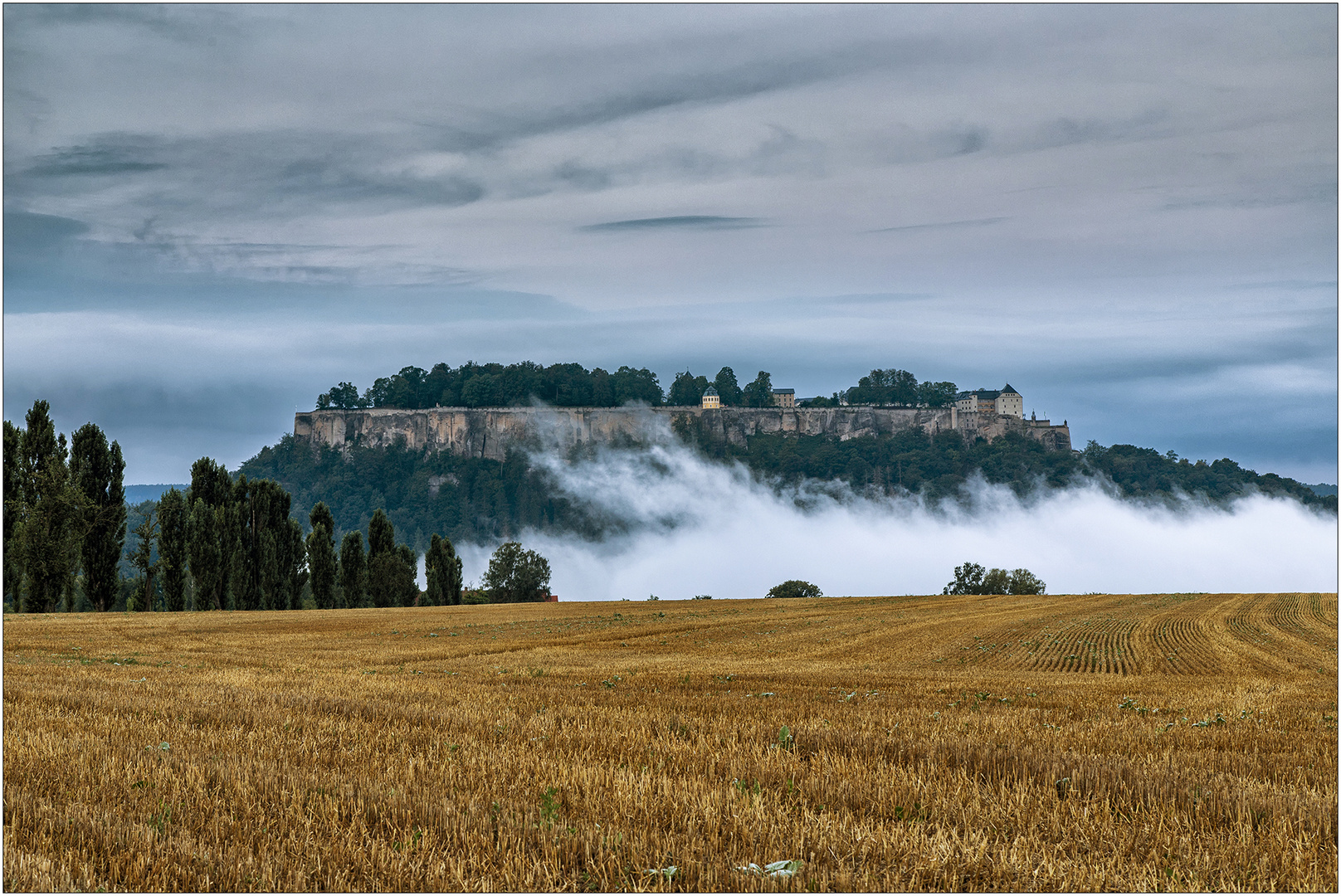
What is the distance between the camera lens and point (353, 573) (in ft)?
284

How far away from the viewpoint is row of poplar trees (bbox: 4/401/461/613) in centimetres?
5738

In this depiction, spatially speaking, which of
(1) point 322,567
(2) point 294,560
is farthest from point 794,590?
(2) point 294,560

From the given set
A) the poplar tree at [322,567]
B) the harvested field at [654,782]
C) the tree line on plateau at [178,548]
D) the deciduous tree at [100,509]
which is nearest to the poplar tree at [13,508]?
the tree line on plateau at [178,548]

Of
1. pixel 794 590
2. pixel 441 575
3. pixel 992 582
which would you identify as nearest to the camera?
pixel 441 575

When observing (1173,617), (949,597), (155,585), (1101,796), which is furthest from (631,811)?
(155,585)

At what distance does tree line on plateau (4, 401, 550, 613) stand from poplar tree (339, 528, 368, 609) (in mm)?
86

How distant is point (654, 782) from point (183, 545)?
74.8 meters

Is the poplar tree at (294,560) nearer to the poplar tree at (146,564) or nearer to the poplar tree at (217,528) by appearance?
the poplar tree at (217,528)

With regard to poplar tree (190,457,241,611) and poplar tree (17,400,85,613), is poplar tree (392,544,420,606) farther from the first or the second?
poplar tree (17,400,85,613)

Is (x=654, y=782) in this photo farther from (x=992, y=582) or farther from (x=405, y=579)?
(x=992, y=582)

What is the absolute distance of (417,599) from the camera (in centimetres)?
9506

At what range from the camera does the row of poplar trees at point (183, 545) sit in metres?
57.4

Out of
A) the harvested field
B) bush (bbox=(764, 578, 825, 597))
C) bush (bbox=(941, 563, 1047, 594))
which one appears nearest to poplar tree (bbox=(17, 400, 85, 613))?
the harvested field

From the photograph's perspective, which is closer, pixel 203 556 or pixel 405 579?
pixel 203 556
